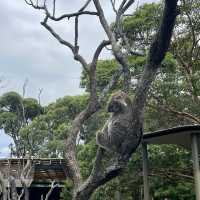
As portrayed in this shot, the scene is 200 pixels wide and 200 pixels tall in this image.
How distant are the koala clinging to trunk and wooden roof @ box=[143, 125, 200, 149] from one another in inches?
127

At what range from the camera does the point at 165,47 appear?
11.6 feet

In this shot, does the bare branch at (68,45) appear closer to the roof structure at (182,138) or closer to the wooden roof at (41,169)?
the roof structure at (182,138)

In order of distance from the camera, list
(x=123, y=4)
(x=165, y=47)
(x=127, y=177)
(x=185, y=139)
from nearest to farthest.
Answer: (x=165, y=47), (x=123, y=4), (x=185, y=139), (x=127, y=177)

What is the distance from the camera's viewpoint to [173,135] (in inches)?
308

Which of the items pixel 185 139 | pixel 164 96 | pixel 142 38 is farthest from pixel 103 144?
pixel 142 38

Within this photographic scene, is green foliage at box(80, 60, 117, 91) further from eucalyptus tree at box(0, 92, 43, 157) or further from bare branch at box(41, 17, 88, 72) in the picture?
eucalyptus tree at box(0, 92, 43, 157)

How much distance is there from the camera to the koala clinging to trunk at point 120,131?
3.81 meters

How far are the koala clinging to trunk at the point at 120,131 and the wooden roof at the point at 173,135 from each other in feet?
10.6

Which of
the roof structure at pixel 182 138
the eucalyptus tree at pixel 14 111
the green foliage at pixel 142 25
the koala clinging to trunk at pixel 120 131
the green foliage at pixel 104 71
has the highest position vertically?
the eucalyptus tree at pixel 14 111

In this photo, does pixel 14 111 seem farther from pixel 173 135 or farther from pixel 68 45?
pixel 68 45

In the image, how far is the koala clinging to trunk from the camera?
3.81 meters

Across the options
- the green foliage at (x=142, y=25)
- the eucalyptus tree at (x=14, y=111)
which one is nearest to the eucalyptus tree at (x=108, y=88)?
the green foliage at (x=142, y=25)

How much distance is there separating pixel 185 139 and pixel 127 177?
3.54 meters

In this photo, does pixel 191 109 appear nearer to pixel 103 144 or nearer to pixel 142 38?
pixel 142 38
